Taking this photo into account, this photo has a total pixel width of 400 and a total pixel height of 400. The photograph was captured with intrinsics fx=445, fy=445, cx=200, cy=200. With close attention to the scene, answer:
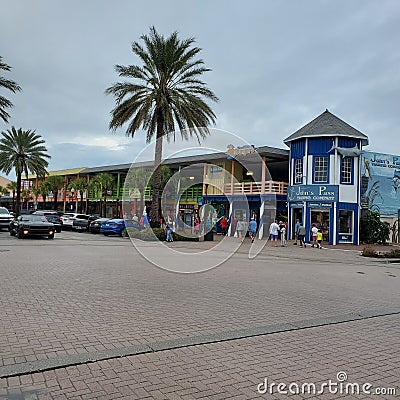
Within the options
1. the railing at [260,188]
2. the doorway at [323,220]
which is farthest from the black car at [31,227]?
the doorway at [323,220]

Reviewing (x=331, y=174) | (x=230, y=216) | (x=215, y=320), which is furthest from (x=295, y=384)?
(x=230, y=216)

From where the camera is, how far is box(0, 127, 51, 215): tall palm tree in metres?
48.3

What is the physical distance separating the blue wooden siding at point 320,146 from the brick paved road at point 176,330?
21.0m

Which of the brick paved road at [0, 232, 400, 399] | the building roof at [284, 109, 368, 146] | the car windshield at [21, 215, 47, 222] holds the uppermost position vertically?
the building roof at [284, 109, 368, 146]

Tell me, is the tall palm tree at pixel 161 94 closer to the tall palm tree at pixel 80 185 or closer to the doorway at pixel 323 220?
the doorway at pixel 323 220

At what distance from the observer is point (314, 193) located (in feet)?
105

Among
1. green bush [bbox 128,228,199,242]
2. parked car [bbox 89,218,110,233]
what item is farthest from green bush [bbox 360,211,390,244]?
parked car [bbox 89,218,110,233]

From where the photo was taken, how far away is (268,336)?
6.38 m

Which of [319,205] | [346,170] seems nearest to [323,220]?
[319,205]

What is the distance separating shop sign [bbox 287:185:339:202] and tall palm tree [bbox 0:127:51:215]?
99.0 ft

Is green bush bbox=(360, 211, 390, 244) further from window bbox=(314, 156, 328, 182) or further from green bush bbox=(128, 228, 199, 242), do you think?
green bush bbox=(128, 228, 199, 242)

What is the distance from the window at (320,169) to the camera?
32156mm

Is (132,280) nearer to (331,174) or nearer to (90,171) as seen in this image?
(331,174)

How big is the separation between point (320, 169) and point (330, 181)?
4.15ft
